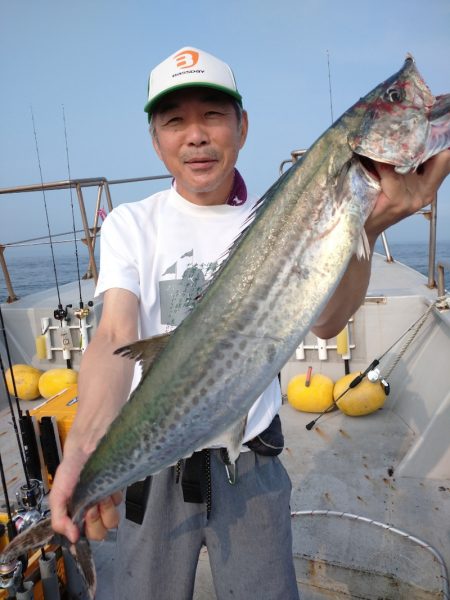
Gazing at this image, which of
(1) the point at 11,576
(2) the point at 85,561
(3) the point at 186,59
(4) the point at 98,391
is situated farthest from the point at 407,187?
(1) the point at 11,576

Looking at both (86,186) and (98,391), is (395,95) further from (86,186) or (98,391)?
(86,186)

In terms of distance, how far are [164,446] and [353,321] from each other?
4.49 m

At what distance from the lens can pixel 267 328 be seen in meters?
1.49

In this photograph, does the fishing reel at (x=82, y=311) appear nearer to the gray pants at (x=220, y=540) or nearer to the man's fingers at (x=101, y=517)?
the gray pants at (x=220, y=540)

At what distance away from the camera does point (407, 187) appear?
153 centimetres

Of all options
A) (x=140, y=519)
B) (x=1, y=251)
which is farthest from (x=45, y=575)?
(x=1, y=251)

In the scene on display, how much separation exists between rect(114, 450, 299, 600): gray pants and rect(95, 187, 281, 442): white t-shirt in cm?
28

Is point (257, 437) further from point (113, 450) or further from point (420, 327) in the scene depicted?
point (420, 327)

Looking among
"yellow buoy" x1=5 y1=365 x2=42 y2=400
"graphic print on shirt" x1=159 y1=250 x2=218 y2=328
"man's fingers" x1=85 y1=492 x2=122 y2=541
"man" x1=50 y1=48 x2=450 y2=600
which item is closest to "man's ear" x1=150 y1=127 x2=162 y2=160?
"man" x1=50 y1=48 x2=450 y2=600

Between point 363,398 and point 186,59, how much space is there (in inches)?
166

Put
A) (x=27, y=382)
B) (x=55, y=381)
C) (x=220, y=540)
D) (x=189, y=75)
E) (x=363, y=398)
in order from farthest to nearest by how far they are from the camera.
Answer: (x=27, y=382), (x=55, y=381), (x=363, y=398), (x=220, y=540), (x=189, y=75)

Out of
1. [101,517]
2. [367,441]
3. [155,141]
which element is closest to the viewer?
[101,517]

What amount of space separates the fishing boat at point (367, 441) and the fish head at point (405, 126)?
109 inches

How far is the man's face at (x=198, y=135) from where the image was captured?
1.97 m
